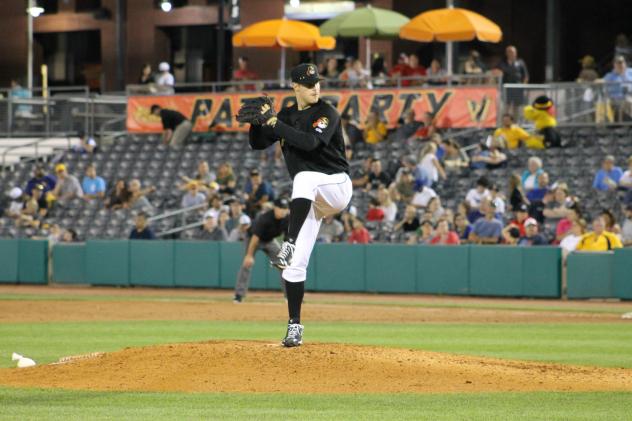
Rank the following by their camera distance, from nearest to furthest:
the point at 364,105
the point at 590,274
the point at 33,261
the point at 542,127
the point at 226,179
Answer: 1. the point at 590,274
2. the point at 542,127
3. the point at 33,261
4. the point at 226,179
5. the point at 364,105

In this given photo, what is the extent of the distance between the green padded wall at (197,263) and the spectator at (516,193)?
592 cm

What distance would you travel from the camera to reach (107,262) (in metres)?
25.8

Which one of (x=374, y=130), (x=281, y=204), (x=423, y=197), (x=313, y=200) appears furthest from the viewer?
(x=374, y=130)

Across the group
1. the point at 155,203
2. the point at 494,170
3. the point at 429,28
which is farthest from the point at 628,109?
the point at 155,203

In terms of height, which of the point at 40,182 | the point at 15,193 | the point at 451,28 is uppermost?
the point at 451,28

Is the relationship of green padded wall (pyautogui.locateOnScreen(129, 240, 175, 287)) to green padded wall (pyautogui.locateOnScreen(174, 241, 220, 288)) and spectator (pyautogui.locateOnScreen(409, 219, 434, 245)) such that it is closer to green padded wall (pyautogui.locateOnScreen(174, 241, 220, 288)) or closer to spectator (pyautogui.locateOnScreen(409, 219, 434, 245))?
green padded wall (pyautogui.locateOnScreen(174, 241, 220, 288))

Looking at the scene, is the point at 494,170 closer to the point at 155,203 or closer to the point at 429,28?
the point at 429,28

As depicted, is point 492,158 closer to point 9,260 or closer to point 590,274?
point 590,274

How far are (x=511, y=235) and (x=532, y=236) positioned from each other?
396 mm

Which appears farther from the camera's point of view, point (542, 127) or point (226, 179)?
point (226, 179)

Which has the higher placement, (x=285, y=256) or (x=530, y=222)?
(x=285, y=256)

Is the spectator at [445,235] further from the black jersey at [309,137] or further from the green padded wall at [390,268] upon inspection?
the black jersey at [309,137]

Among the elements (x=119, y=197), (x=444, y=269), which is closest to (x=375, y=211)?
(x=444, y=269)

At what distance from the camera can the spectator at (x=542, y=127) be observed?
972 inches
